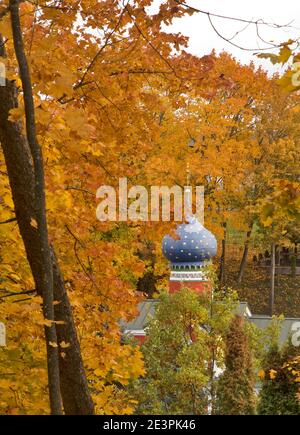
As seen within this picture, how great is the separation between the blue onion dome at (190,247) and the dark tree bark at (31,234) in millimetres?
12888

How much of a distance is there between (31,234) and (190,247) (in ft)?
43.9

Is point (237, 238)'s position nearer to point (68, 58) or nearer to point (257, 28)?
point (68, 58)

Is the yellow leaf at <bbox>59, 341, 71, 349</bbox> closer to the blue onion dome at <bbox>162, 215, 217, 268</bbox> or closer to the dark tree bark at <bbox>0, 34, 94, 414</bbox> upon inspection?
the dark tree bark at <bbox>0, 34, 94, 414</bbox>

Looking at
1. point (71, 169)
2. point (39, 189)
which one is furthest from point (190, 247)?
point (39, 189)

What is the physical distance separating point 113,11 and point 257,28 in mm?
3614

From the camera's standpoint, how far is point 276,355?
42.9 feet

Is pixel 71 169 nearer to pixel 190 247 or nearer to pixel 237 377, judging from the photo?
pixel 237 377

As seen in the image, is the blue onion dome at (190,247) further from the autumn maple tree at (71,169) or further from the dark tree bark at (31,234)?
the dark tree bark at (31,234)

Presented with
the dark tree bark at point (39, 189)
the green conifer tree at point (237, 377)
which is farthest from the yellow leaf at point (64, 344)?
the green conifer tree at point (237, 377)

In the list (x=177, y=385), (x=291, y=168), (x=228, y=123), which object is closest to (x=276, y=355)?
(x=177, y=385)

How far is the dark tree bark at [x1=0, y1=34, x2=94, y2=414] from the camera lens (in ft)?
15.2

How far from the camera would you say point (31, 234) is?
4.76 m

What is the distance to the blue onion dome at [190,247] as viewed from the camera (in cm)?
1794

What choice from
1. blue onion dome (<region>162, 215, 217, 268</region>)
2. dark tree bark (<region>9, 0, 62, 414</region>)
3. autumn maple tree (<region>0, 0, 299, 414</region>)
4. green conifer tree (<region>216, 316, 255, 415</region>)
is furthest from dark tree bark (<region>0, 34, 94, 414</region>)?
blue onion dome (<region>162, 215, 217, 268</region>)
